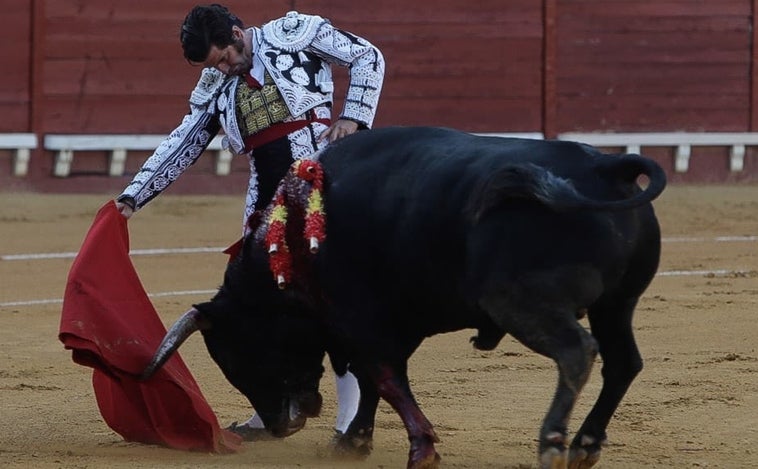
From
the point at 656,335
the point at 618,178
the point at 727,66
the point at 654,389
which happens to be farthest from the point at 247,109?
the point at 727,66

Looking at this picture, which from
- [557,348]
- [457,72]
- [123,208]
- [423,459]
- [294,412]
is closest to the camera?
[557,348]

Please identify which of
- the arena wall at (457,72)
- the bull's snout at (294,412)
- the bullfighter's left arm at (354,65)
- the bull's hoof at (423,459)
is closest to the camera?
Answer: the bull's hoof at (423,459)


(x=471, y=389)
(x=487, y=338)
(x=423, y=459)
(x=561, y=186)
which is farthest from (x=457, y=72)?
(x=561, y=186)

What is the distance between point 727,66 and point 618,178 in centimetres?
806

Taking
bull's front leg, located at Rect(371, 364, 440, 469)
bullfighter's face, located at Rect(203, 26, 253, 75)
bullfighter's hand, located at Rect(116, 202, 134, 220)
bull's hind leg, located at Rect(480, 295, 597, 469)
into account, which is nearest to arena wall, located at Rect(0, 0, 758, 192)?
bullfighter's hand, located at Rect(116, 202, 134, 220)

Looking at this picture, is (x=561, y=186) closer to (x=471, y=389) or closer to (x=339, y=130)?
(x=339, y=130)

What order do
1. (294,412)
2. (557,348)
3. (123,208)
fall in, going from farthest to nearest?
1. (123,208)
2. (294,412)
3. (557,348)

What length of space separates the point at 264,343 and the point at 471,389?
1070mm

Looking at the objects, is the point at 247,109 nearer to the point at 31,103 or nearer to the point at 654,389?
the point at 654,389

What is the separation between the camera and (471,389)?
466cm

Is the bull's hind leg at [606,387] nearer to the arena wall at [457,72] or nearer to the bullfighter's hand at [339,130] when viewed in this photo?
the bullfighter's hand at [339,130]

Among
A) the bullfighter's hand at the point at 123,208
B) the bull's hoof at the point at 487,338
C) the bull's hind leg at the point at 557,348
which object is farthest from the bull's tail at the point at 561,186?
the bullfighter's hand at the point at 123,208

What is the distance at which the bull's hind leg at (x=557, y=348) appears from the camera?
3.02m

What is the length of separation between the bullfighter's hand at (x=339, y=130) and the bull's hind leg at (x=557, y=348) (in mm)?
941
